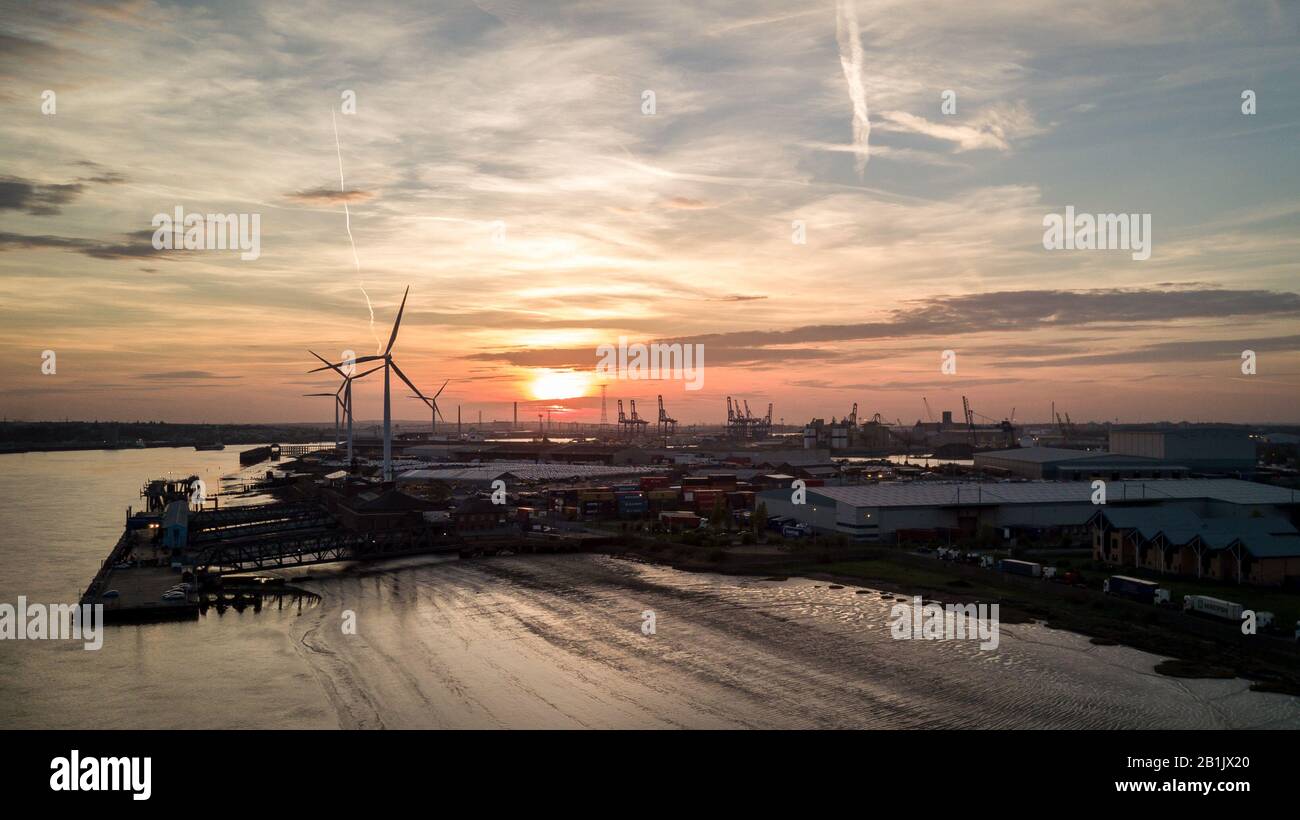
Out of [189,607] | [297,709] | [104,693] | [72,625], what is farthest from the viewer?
[189,607]

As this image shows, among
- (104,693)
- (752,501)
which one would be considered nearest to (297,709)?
(104,693)

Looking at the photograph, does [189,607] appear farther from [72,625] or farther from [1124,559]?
[1124,559]

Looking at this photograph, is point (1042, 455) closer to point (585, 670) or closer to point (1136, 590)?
point (1136, 590)

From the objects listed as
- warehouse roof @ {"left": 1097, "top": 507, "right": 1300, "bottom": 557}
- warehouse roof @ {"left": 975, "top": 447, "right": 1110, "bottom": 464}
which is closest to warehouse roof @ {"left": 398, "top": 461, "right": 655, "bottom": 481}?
warehouse roof @ {"left": 975, "top": 447, "right": 1110, "bottom": 464}

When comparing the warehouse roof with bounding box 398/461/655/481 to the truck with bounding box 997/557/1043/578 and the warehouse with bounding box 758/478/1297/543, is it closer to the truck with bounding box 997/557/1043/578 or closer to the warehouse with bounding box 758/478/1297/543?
the warehouse with bounding box 758/478/1297/543

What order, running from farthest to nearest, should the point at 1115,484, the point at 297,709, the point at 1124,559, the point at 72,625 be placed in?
the point at 1115,484 < the point at 1124,559 < the point at 72,625 < the point at 297,709

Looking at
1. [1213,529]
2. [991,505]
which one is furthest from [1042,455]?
[1213,529]

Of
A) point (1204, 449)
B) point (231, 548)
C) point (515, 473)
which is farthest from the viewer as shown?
point (515, 473)
